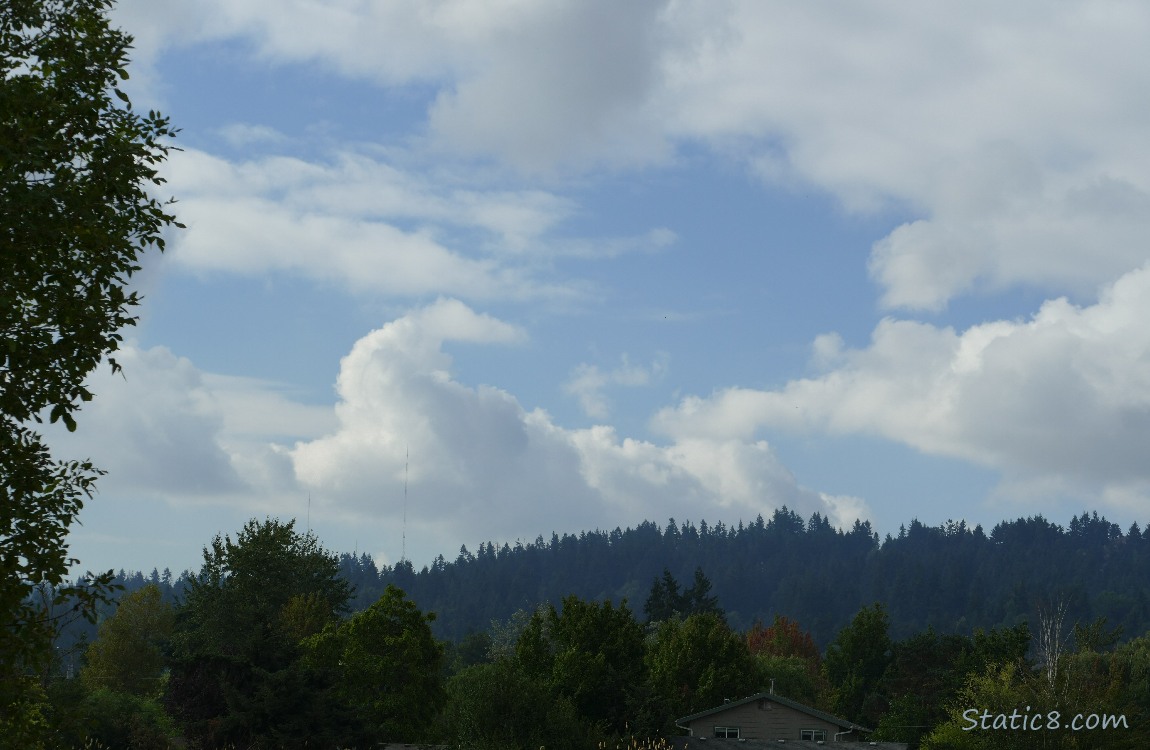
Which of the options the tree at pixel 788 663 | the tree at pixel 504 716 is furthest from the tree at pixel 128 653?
the tree at pixel 504 716

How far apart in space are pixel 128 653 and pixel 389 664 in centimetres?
6757

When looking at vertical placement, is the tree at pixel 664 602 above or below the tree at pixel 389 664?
above

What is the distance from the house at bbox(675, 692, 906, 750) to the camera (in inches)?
3098

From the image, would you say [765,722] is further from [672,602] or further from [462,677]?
[672,602]

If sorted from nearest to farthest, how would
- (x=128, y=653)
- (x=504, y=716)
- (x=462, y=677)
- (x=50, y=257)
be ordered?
(x=50, y=257) → (x=504, y=716) → (x=462, y=677) → (x=128, y=653)

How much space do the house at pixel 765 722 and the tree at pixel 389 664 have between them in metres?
25.8

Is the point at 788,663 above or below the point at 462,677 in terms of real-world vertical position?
below

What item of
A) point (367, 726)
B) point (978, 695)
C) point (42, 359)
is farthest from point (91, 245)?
point (978, 695)

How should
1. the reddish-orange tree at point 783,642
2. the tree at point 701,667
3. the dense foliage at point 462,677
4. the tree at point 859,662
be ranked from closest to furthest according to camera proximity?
the dense foliage at point 462,677 < the tree at point 701,667 < the tree at point 859,662 < the reddish-orange tree at point 783,642

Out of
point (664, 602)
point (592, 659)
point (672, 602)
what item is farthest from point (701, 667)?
point (664, 602)

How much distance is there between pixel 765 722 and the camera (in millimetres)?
79125

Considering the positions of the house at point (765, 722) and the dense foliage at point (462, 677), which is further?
the house at point (765, 722)

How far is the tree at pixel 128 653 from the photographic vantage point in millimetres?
112312

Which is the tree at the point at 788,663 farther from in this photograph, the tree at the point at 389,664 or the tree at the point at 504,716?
the tree at the point at 504,716
